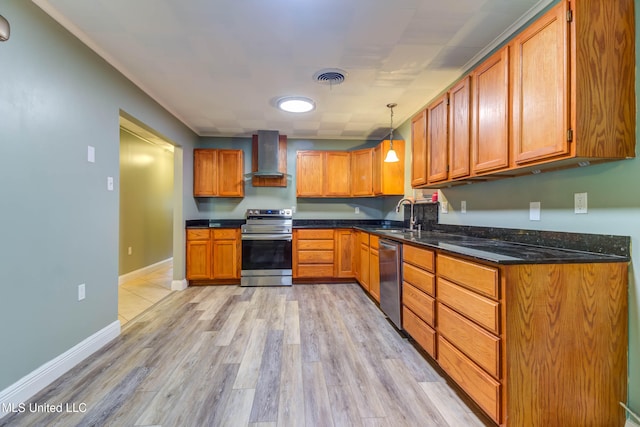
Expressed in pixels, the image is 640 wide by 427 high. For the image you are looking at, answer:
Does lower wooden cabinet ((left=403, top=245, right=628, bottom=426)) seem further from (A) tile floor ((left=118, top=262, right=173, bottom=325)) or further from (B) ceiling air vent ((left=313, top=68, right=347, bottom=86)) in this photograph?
(A) tile floor ((left=118, top=262, right=173, bottom=325))

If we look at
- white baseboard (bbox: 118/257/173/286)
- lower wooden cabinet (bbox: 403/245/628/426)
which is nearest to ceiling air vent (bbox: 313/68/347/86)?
lower wooden cabinet (bbox: 403/245/628/426)

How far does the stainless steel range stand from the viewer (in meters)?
4.00

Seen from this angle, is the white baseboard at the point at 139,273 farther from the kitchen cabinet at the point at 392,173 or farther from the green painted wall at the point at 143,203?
the kitchen cabinet at the point at 392,173

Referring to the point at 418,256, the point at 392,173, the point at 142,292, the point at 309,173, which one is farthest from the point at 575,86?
the point at 142,292

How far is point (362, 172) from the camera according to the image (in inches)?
172

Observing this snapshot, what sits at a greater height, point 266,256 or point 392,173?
point 392,173

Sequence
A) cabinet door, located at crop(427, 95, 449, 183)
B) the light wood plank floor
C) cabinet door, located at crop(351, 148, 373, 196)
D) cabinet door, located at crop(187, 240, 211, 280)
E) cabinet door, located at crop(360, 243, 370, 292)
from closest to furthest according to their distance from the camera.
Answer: the light wood plank floor
cabinet door, located at crop(427, 95, 449, 183)
cabinet door, located at crop(360, 243, 370, 292)
cabinet door, located at crop(187, 240, 211, 280)
cabinet door, located at crop(351, 148, 373, 196)

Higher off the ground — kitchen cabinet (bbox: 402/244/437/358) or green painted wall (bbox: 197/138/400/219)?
green painted wall (bbox: 197/138/400/219)

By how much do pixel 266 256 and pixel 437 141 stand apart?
280 centimetres

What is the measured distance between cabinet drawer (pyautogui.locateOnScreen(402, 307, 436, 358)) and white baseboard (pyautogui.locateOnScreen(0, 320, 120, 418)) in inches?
99.2

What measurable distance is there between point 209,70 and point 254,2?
3.28 feet

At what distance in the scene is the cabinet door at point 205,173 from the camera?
168 inches

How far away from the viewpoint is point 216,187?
4.33m

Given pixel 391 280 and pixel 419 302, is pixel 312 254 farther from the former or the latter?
pixel 419 302
